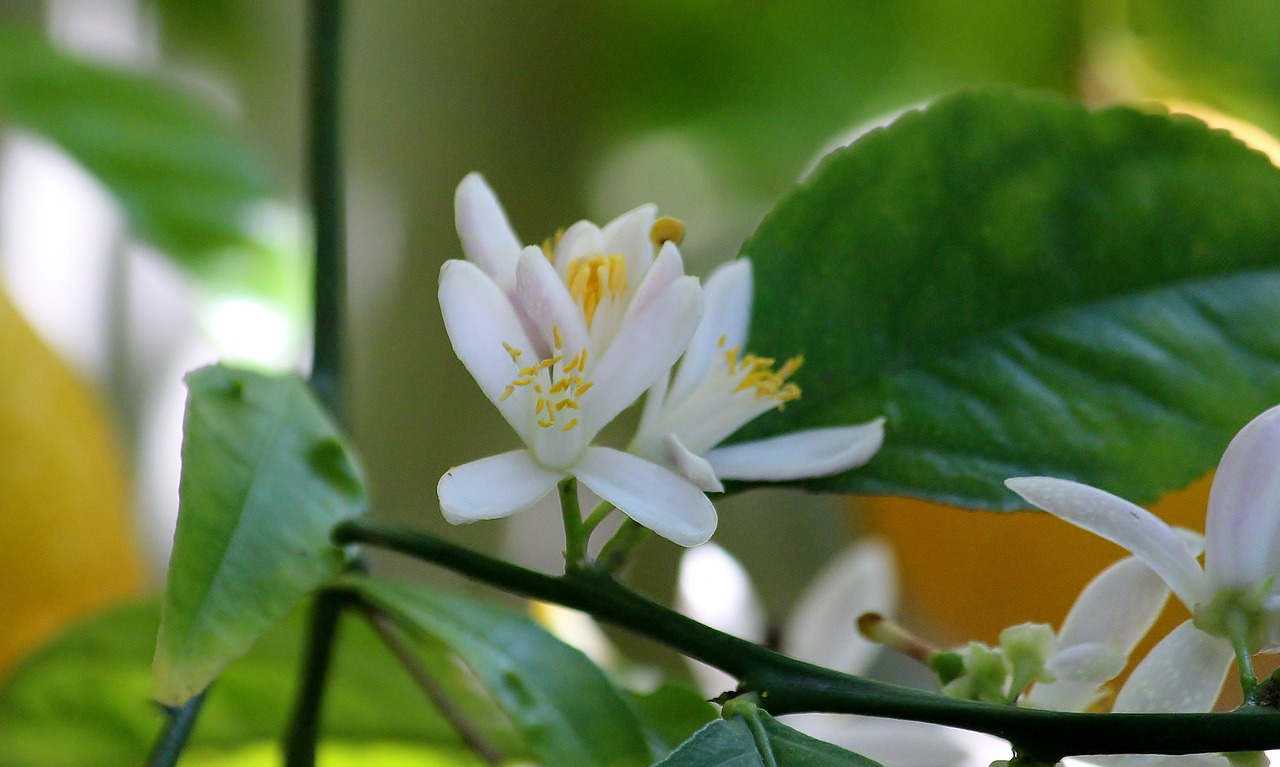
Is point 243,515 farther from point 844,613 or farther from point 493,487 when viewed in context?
point 844,613

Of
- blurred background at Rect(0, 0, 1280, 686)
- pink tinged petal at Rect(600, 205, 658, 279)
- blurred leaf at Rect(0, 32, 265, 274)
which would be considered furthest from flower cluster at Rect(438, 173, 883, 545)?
blurred leaf at Rect(0, 32, 265, 274)

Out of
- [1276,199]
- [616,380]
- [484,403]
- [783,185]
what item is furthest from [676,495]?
[484,403]

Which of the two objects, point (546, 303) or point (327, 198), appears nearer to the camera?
point (546, 303)

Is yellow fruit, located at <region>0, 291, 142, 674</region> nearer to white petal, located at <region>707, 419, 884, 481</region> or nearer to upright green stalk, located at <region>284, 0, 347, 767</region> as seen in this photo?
upright green stalk, located at <region>284, 0, 347, 767</region>

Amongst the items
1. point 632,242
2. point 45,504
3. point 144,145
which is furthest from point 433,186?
point 632,242

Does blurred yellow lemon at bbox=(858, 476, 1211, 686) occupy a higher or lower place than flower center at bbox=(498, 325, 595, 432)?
higher

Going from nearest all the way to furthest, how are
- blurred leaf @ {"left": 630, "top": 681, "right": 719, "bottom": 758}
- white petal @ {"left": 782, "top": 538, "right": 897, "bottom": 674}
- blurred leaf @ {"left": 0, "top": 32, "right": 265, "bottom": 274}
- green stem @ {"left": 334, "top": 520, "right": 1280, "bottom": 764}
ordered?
green stem @ {"left": 334, "top": 520, "right": 1280, "bottom": 764}, blurred leaf @ {"left": 630, "top": 681, "right": 719, "bottom": 758}, white petal @ {"left": 782, "top": 538, "right": 897, "bottom": 674}, blurred leaf @ {"left": 0, "top": 32, "right": 265, "bottom": 274}

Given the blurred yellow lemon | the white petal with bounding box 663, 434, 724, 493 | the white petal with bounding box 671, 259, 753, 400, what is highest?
the blurred yellow lemon
